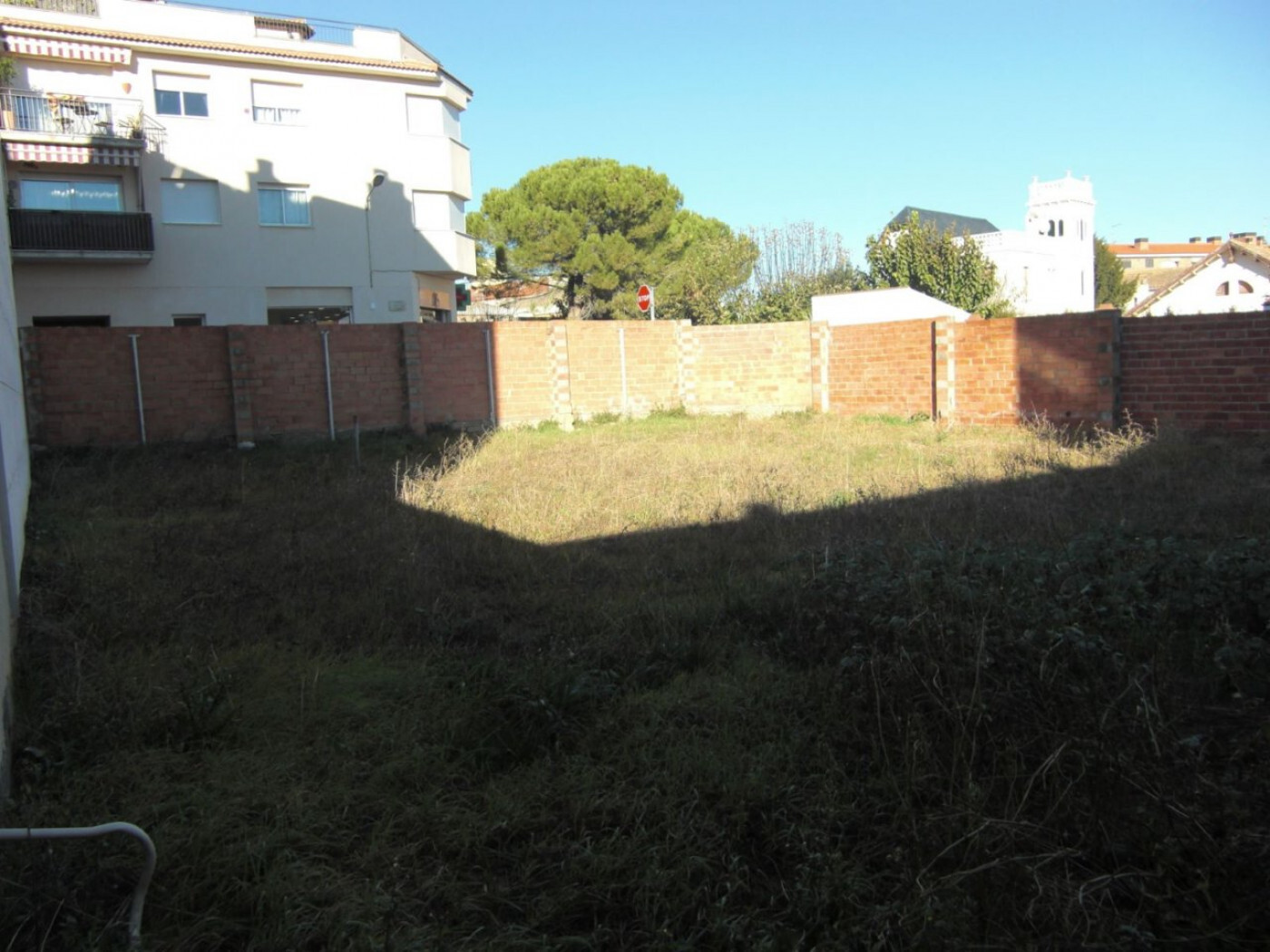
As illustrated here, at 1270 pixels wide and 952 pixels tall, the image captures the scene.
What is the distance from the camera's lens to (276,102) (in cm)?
2578

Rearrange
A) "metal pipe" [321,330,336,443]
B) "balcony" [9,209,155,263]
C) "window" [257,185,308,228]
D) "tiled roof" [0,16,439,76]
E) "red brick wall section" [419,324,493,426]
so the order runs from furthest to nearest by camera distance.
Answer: "window" [257,185,308,228], "tiled roof" [0,16,439,76], "balcony" [9,209,155,263], "red brick wall section" [419,324,493,426], "metal pipe" [321,330,336,443]

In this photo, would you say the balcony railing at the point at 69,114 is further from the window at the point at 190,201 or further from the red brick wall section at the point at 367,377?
the red brick wall section at the point at 367,377

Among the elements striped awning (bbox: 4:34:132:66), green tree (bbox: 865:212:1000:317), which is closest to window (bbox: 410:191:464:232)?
striped awning (bbox: 4:34:132:66)

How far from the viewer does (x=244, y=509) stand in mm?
8539

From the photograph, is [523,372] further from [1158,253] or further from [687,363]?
[1158,253]

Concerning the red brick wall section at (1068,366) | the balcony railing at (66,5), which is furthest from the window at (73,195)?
the red brick wall section at (1068,366)

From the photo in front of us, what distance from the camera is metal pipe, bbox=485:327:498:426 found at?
643 inches

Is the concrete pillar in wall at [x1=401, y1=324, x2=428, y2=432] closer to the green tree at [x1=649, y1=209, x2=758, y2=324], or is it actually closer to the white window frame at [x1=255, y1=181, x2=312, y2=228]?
the white window frame at [x1=255, y1=181, x2=312, y2=228]

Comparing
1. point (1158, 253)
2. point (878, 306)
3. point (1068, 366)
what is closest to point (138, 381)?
point (1068, 366)

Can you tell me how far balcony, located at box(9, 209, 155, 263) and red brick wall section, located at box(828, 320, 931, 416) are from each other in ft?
59.0

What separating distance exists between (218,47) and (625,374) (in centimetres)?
1621

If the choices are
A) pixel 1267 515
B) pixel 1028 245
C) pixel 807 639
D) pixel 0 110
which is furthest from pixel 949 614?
pixel 1028 245

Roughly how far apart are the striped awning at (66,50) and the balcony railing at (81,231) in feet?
13.5

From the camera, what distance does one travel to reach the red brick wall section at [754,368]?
17.3 m
